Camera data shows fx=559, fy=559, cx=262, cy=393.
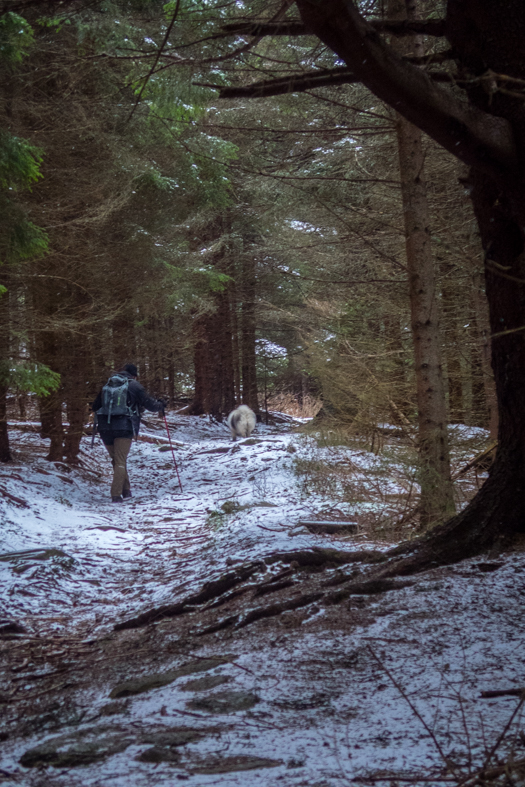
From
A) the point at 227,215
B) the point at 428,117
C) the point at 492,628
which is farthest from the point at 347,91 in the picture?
the point at 227,215

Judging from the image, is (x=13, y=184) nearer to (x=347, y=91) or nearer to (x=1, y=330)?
(x=1, y=330)

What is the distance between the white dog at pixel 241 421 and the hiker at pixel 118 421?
6242 mm

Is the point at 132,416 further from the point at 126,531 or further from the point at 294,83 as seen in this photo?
the point at 294,83

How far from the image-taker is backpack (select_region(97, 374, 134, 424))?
33.4ft

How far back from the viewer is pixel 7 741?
8.29 ft

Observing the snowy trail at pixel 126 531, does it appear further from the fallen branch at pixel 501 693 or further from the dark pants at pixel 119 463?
the fallen branch at pixel 501 693

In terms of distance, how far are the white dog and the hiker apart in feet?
20.5

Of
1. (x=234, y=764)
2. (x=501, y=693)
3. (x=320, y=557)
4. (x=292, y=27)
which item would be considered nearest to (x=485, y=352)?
(x=320, y=557)

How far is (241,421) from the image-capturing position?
16.6 meters

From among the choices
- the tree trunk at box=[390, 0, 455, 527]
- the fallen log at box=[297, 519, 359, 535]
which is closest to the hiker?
the fallen log at box=[297, 519, 359, 535]

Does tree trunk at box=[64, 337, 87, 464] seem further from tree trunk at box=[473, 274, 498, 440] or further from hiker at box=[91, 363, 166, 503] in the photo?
tree trunk at box=[473, 274, 498, 440]

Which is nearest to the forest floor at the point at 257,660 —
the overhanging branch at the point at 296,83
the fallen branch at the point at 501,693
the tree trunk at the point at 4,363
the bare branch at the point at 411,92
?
the fallen branch at the point at 501,693

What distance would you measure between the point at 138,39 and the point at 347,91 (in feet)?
12.5

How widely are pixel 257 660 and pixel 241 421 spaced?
13.7 metres
